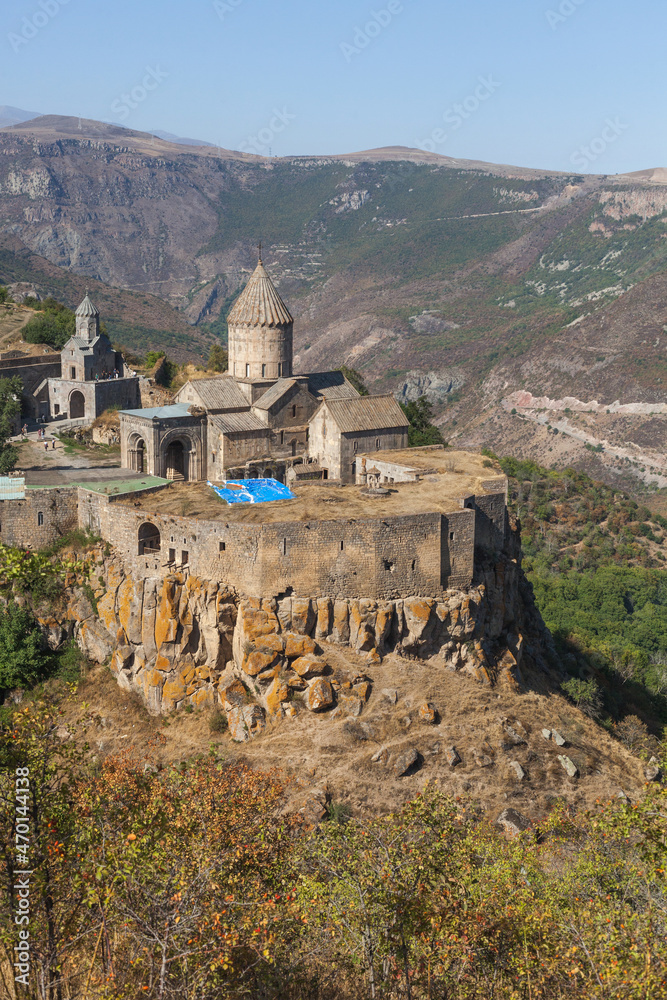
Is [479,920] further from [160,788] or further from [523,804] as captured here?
[523,804]

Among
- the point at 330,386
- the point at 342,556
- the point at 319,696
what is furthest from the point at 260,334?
the point at 319,696

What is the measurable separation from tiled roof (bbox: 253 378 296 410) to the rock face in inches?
350

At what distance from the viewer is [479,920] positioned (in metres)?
14.9

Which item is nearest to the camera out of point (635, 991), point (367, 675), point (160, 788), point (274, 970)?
point (635, 991)

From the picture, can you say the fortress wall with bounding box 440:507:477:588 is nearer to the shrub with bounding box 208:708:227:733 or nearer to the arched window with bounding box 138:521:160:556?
the shrub with bounding box 208:708:227:733

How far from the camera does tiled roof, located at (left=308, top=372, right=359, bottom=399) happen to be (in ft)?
123

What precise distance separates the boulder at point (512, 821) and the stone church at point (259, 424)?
14524mm

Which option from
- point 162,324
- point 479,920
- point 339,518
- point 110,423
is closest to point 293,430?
point 339,518

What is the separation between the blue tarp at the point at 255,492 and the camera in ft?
101

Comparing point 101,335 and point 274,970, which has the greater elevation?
point 101,335

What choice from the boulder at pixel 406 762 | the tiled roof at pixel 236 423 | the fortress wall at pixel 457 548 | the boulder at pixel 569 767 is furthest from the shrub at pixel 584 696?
the tiled roof at pixel 236 423

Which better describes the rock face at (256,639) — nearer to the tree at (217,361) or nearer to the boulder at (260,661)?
the boulder at (260,661)

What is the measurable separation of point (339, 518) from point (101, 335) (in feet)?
81.2

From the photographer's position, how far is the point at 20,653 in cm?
2970
